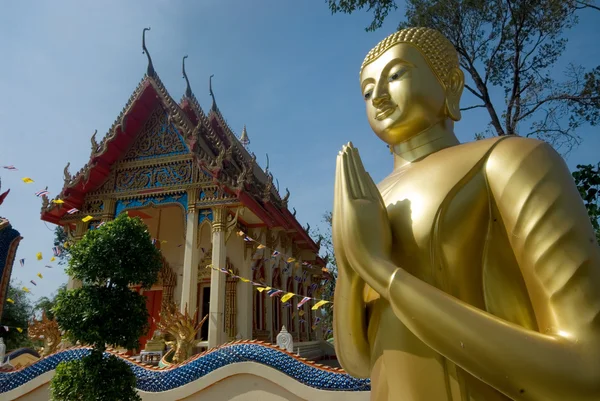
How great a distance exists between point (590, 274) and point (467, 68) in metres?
8.50

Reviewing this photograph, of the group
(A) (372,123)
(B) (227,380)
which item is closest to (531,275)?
(A) (372,123)

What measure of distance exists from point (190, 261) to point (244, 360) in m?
4.37

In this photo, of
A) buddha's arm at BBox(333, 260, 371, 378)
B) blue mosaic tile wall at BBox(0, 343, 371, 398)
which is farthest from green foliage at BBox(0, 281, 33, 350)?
buddha's arm at BBox(333, 260, 371, 378)

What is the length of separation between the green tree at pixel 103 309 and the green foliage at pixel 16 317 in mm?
18342

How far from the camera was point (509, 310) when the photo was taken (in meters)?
1.22

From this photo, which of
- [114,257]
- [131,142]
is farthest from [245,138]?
[114,257]

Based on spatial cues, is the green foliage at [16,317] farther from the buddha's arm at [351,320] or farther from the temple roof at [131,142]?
the buddha's arm at [351,320]

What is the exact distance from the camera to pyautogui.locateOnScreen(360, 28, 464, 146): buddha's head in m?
1.61

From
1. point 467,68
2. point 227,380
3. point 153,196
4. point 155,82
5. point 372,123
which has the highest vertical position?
point 155,82

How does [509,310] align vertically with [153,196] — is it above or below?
below

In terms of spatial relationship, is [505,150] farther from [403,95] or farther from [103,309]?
[103,309]

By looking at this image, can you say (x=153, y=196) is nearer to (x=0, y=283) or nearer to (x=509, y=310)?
(x=0, y=283)

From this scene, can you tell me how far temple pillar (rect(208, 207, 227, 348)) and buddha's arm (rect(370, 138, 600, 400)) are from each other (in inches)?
292

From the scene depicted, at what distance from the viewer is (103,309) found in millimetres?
4348
